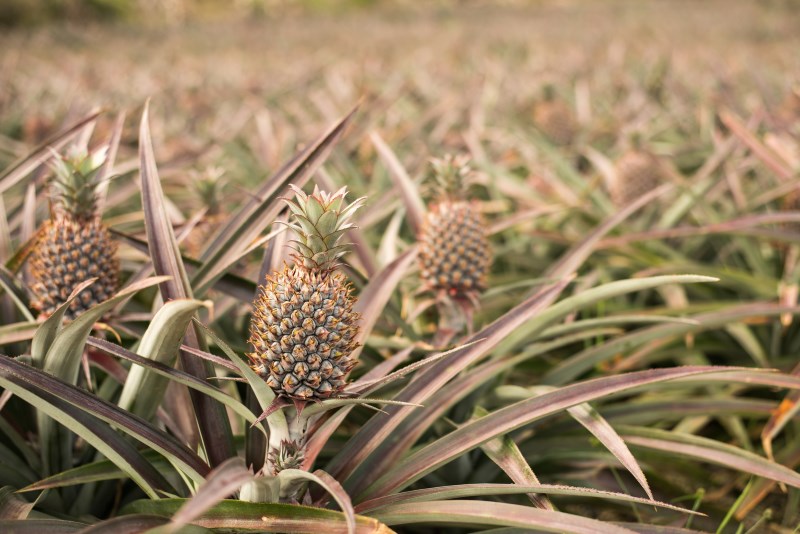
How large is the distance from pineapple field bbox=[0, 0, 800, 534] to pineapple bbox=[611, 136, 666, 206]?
0.02 m

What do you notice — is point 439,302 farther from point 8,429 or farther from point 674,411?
point 8,429

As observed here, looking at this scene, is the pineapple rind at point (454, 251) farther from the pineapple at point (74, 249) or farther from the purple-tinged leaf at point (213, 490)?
the purple-tinged leaf at point (213, 490)

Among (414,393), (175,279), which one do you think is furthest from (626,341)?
(175,279)

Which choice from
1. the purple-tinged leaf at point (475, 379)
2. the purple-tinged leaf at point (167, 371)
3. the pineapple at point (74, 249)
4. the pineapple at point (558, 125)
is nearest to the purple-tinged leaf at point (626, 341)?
the purple-tinged leaf at point (475, 379)

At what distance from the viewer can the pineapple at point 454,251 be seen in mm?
2000

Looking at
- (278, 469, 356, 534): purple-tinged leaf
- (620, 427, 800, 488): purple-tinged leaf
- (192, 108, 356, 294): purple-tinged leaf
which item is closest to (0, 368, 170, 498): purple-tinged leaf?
(278, 469, 356, 534): purple-tinged leaf

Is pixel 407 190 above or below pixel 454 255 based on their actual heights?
above

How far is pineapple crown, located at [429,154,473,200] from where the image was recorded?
83.4 inches

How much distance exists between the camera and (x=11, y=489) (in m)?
1.43

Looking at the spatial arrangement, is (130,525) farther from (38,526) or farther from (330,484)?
(330,484)

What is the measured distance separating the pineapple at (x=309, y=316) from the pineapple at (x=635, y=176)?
2.41m

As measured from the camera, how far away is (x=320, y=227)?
1.27 meters

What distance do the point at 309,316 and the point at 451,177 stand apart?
0.98 meters

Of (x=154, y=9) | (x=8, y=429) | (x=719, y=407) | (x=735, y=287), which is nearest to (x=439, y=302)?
(x=719, y=407)
